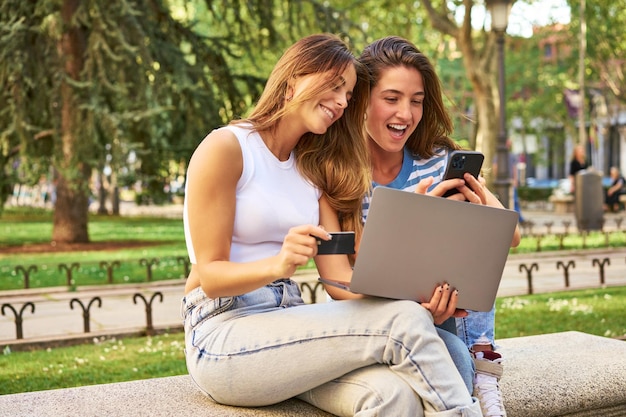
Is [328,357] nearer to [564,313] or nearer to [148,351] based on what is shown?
[148,351]

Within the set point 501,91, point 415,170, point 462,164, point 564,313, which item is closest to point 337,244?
point 462,164

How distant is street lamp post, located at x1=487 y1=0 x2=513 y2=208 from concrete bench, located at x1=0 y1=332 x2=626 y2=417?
43.4ft

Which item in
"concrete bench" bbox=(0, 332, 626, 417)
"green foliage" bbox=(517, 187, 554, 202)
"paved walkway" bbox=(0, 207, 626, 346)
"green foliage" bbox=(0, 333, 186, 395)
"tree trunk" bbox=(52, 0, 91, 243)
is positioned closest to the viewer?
"concrete bench" bbox=(0, 332, 626, 417)

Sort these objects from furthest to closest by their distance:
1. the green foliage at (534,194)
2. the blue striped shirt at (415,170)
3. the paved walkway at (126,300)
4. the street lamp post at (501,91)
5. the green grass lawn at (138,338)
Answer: the green foliage at (534,194) < the street lamp post at (501,91) < the paved walkway at (126,300) < the green grass lawn at (138,338) < the blue striped shirt at (415,170)

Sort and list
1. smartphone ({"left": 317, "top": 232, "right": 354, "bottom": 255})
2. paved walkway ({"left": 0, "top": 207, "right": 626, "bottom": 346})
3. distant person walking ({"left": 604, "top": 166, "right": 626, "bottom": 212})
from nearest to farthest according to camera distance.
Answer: smartphone ({"left": 317, "top": 232, "right": 354, "bottom": 255}) → paved walkway ({"left": 0, "top": 207, "right": 626, "bottom": 346}) → distant person walking ({"left": 604, "top": 166, "right": 626, "bottom": 212})

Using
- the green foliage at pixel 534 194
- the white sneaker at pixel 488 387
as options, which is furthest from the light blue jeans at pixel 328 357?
the green foliage at pixel 534 194

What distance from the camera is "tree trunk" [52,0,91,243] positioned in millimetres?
15547

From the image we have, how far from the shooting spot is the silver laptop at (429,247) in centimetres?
283

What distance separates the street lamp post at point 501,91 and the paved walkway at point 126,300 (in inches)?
146

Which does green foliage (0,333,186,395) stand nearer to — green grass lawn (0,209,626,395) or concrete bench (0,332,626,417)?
green grass lawn (0,209,626,395)

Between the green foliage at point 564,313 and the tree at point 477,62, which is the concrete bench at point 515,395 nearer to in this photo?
the green foliage at point 564,313

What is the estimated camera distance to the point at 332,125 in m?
3.53

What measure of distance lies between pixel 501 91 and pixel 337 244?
632 inches

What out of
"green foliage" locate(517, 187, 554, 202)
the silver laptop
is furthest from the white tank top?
"green foliage" locate(517, 187, 554, 202)
